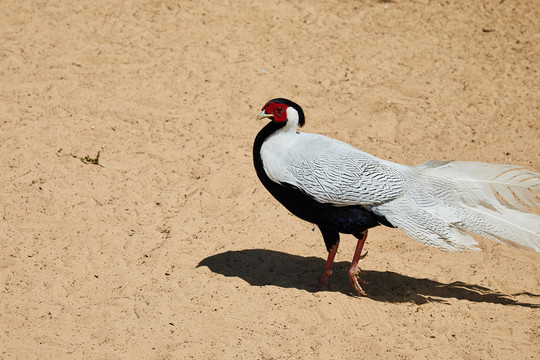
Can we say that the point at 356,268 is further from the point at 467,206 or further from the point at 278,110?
the point at 278,110

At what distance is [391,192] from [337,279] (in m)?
1.21

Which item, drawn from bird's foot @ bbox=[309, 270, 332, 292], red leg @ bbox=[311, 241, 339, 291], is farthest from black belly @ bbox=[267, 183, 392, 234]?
bird's foot @ bbox=[309, 270, 332, 292]

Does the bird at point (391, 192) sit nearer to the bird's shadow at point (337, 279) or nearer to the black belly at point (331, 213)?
the black belly at point (331, 213)

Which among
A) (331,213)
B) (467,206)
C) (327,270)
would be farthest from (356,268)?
(467,206)

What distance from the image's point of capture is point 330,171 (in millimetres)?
5770

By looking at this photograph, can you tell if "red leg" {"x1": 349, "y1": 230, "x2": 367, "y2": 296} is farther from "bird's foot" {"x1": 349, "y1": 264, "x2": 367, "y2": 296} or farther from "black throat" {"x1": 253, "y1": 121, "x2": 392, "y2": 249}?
"black throat" {"x1": 253, "y1": 121, "x2": 392, "y2": 249}

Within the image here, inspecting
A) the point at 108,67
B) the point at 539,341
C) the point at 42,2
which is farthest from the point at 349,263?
the point at 42,2

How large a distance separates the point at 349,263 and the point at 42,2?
6940 millimetres

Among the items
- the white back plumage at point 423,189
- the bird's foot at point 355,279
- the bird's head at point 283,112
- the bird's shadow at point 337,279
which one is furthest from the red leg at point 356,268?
the bird's head at point 283,112

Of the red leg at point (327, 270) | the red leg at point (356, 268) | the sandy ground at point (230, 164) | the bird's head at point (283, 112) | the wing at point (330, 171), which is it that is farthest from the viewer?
the red leg at point (327, 270)

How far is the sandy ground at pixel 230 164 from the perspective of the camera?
5.51 m

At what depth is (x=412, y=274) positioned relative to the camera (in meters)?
6.44

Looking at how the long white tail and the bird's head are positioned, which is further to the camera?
the bird's head

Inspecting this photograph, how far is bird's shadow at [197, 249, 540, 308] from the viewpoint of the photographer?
6109mm
